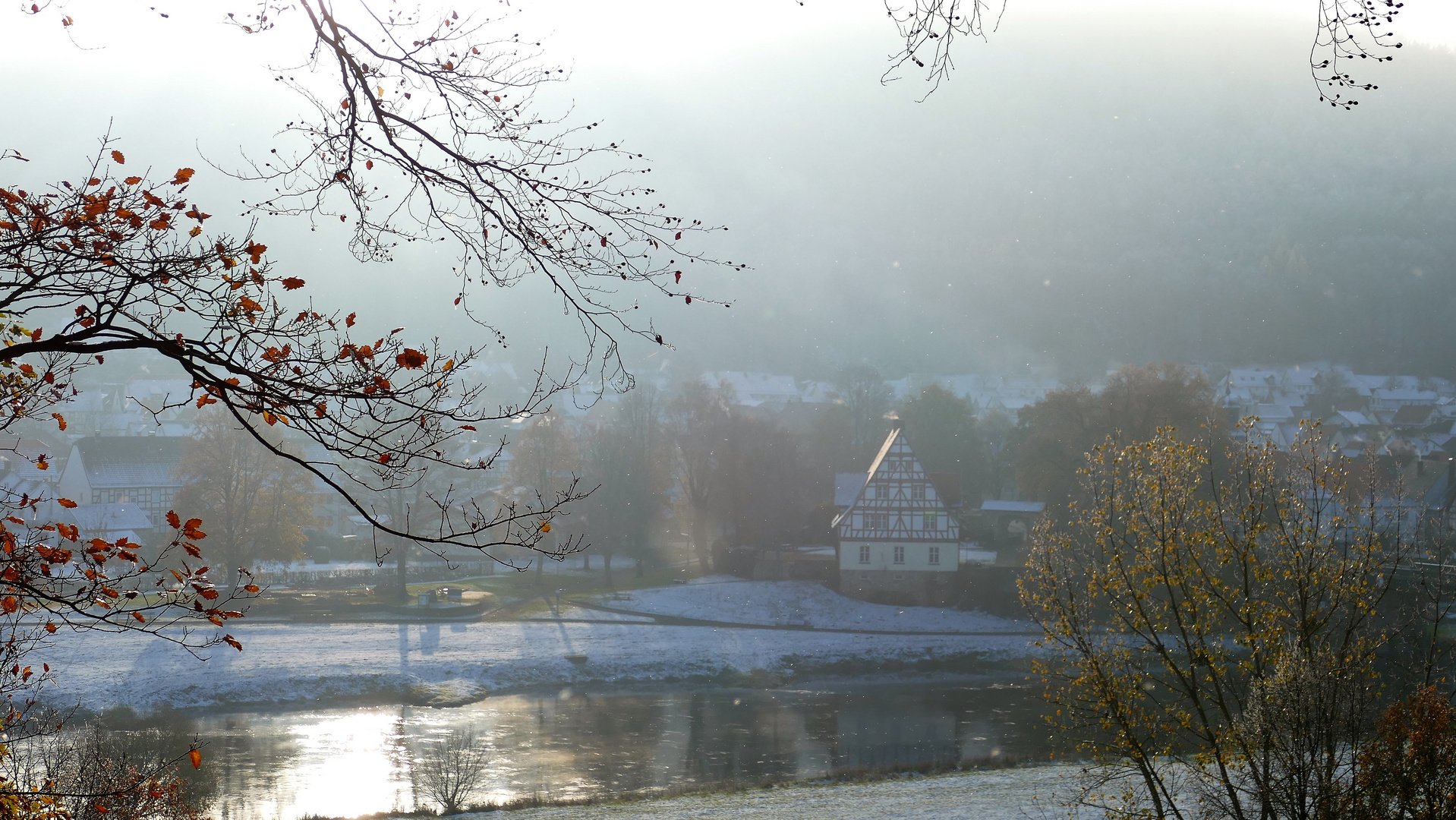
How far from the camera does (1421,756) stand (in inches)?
324

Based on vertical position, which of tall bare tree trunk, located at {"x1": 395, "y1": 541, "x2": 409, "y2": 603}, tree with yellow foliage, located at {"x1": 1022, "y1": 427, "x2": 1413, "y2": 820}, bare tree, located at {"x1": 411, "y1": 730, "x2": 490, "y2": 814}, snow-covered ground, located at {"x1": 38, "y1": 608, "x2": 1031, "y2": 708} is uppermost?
tree with yellow foliage, located at {"x1": 1022, "y1": 427, "x2": 1413, "y2": 820}

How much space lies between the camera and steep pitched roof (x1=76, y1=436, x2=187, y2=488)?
5116 cm

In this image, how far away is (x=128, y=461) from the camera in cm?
5269

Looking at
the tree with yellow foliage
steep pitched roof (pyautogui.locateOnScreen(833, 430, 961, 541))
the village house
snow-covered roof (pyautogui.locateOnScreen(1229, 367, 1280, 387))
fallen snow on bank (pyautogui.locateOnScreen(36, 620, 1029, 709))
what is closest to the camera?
the tree with yellow foliage

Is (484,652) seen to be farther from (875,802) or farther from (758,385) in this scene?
(758,385)

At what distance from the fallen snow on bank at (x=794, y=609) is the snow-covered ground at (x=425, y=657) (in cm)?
152

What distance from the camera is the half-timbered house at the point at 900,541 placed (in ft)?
125

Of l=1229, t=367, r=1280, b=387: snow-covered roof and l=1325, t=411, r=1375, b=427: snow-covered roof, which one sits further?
l=1229, t=367, r=1280, b=387: snow-covered roof

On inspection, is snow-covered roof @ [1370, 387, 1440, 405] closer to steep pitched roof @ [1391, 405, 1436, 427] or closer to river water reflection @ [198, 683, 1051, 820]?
steep pitched roof @ [1391, 405, 1436, 427]

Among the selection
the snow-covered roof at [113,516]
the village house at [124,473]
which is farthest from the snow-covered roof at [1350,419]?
the village house at [124,473]

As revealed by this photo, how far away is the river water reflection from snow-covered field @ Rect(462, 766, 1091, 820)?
1.57m

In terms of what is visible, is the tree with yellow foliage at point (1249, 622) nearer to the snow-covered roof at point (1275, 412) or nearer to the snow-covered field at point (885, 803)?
the snow-covered field at point (885, 803)

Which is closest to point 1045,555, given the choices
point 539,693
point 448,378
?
point 448,378

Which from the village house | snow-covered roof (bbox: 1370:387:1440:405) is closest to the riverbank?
the village house
